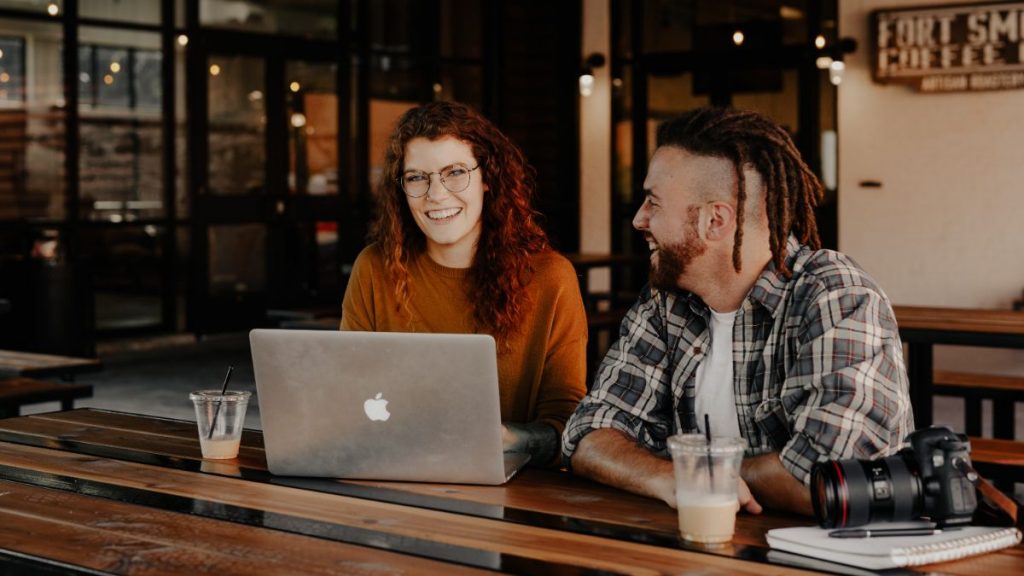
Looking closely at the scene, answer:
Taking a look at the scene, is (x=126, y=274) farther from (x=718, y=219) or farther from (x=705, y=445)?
(x=705, y=445)

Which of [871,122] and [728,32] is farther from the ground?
[728,32]

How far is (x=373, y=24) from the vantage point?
10.6 meters

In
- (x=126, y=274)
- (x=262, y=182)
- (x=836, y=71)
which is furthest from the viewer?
(x=262, y=182)

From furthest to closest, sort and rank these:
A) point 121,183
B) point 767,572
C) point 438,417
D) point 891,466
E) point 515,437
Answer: point 121,183 < point 515,437 < point 438,417 < point 891,466 < point 767,572

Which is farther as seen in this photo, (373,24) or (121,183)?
(373,24)

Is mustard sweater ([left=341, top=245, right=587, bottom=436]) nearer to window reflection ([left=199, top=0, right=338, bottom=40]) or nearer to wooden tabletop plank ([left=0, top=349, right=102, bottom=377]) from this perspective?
wooden tabletop plank ([left=0, top=349, right=102, bottom=377])

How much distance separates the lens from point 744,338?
7.08 ft

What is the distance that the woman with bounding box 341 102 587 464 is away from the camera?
2.65 meters

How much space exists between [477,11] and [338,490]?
9.64 meters

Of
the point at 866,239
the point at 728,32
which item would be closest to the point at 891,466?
the point at 866,239

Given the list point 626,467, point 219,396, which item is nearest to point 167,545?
point 219,396

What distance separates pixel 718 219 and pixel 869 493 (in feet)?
2.05

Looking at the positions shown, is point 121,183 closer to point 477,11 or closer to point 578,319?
point 477,11

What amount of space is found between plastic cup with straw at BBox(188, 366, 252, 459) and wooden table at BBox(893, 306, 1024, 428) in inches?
111
